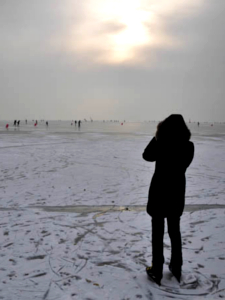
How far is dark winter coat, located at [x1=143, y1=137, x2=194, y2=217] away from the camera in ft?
9.30

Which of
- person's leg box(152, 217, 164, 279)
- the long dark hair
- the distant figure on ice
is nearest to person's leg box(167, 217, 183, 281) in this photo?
the distant figure on ice

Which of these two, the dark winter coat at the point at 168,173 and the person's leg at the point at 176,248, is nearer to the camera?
the dark winter coat at the point at 168,173

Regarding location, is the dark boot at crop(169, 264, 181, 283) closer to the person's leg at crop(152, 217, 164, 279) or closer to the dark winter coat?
the person's leg at crop(152, 217, 164, 279)

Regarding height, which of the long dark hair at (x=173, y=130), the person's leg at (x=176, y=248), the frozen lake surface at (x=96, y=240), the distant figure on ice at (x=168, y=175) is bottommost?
the frozen lake surface at (x=96, y=240)

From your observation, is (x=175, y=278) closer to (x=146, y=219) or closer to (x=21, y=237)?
(x=146, y=219)

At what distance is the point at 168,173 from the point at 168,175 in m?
0.02

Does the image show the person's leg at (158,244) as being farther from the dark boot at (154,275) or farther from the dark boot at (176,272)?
the dark boot at (176,272)

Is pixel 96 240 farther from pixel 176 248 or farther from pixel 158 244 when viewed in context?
pixel 176 248

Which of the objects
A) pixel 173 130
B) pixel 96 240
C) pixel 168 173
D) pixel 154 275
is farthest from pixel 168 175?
pixel 96 240

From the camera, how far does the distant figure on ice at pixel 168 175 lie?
2824 millimetres

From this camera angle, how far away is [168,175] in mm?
2877

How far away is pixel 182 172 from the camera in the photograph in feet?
9.49

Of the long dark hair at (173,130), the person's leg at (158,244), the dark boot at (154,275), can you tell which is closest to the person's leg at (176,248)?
the person's leg at (158,244)

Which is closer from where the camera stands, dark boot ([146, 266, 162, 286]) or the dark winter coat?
the dark winter coat
